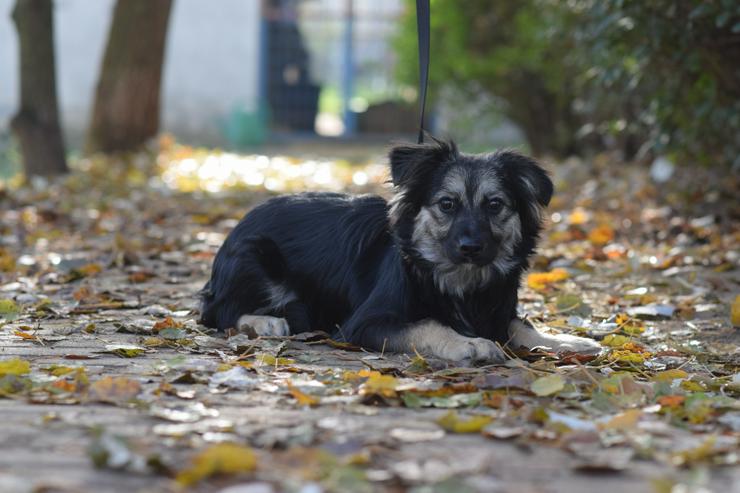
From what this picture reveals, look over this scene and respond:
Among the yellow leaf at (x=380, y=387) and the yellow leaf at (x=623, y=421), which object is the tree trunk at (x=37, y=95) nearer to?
the yellow leaf at (x=380, y=387)

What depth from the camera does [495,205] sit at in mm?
4965

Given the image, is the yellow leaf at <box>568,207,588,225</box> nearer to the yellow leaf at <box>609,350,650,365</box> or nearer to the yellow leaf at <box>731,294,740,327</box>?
the yellow leaf at <box>731,294,740,327</box>

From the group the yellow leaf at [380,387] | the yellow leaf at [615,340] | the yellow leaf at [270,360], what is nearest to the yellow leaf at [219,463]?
the yellow leaf at [380,387]

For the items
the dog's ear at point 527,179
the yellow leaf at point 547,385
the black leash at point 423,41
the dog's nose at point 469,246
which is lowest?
A: the yellow leaf at point 547,385

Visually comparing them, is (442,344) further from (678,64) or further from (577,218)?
(577,218)

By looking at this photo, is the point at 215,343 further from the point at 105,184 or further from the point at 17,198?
the point at 105,184

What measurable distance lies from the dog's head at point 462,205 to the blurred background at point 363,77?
735 mm

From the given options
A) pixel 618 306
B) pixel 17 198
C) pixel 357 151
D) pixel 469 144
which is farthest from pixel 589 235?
pixel 357 151

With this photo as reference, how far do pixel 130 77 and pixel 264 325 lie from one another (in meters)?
11.2

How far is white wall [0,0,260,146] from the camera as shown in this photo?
76.0ft

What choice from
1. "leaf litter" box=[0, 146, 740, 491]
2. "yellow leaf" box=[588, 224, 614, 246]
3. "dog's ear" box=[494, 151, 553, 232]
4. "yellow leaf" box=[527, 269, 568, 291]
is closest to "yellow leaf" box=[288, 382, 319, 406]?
"leaf litter" box=[0, 146, 740, 491]

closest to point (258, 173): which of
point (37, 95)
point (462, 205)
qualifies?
point (37, 95)

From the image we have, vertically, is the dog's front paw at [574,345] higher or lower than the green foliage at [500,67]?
lower

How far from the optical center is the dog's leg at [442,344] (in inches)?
173
